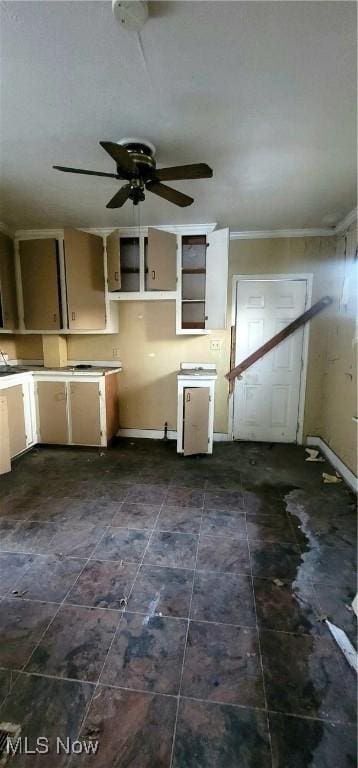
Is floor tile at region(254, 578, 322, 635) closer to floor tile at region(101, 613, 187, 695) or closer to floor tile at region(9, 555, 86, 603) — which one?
floor tile at region(101, 613, 187, 695)

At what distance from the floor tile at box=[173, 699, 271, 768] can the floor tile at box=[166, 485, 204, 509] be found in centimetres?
135

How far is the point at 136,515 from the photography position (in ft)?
7.68

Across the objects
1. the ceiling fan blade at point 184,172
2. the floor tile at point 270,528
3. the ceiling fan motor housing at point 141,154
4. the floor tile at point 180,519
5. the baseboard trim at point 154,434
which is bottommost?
the floor tile at point 180,519

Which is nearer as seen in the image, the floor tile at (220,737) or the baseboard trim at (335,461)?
the floor tile at (220,737)

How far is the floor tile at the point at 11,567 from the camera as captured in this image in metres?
1.69

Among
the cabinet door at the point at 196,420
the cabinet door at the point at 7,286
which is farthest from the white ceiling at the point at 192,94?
the cabinet door at the point at 196,420

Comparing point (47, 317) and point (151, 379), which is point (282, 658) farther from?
point (47, 317)

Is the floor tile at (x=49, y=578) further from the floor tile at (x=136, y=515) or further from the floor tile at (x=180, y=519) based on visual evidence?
the floor tile at (x=180, y=519)

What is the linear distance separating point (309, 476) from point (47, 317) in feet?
10.9

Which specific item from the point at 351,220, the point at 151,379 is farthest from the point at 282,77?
the point at 151,379

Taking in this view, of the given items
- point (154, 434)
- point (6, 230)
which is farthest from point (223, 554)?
point (6, 230)

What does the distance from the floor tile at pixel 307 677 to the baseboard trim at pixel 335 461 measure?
1605 millimetres

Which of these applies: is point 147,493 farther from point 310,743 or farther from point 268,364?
point 268,364

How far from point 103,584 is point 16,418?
7.13 ft
